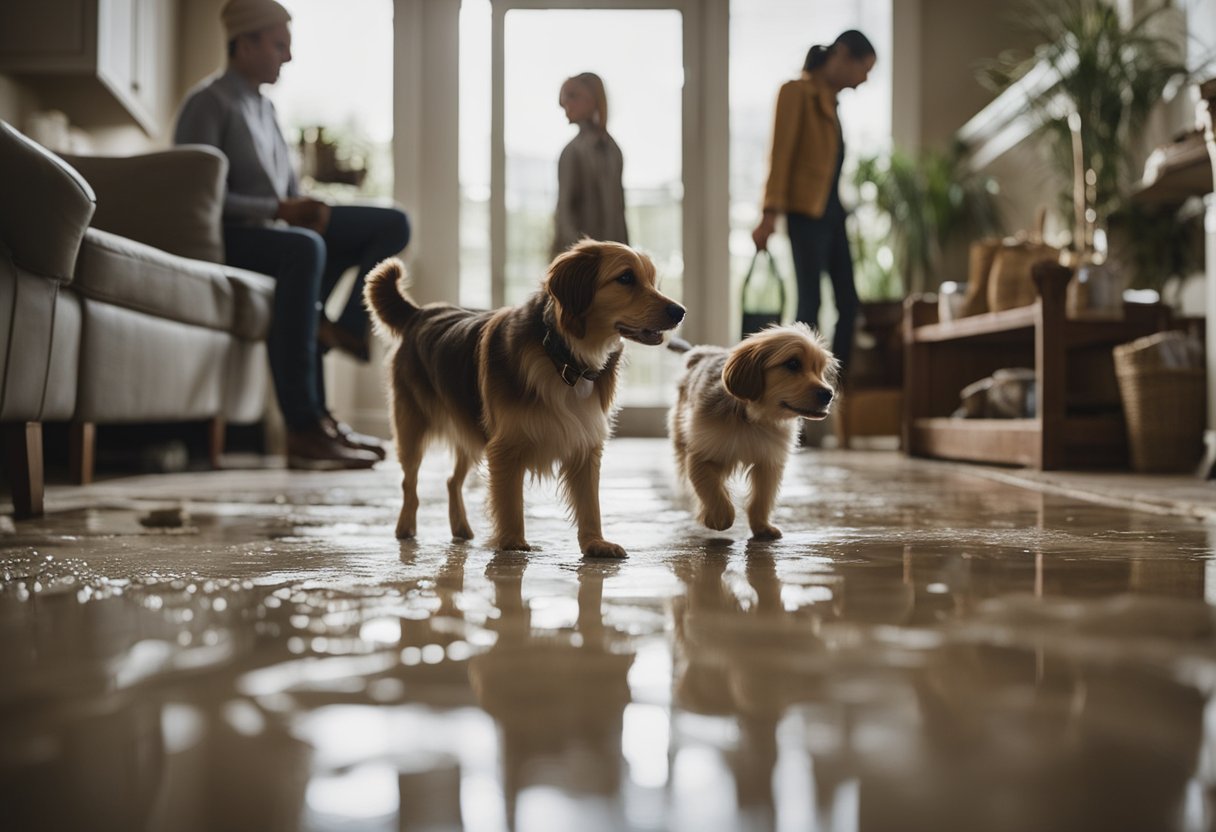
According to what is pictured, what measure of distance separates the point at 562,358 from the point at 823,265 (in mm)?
2722

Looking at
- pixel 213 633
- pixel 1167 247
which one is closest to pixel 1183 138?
pixel 1167 247

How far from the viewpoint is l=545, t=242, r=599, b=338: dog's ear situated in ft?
5.08

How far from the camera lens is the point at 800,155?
3986 mm

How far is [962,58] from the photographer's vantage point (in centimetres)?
655

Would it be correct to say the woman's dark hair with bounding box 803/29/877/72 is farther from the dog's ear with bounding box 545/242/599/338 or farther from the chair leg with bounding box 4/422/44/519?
the chair leg with bounding box 4/422/44/519

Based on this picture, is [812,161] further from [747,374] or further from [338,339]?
[747,374]

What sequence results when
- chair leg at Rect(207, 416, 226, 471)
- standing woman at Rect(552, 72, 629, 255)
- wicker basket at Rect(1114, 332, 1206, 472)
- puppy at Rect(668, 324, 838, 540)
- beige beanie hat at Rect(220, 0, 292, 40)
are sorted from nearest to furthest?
puppy at Rect(668, 324, 838, 540) → wicker basket at Rect(1114, 332, 1206, 472) → beige beanie hat at Rect(220, 0, 292, 40) → chair leg at Rect(207, 416, 226, 471) → standing woman at Rect(552, 72, 629, 255)

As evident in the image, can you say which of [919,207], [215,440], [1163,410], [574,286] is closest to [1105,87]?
[1163,410]

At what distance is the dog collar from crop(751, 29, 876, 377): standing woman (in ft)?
7.98

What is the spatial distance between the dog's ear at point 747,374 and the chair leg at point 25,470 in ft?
4.49

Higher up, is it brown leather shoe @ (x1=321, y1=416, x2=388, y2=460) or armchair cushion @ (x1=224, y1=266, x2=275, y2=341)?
armchair cushion @ (x1=224, y1=266, x2=275, y2=341)

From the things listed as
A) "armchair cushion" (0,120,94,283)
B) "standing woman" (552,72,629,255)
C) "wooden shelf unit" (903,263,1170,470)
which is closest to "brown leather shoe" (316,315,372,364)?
"standing woman" (552,72,629,255)

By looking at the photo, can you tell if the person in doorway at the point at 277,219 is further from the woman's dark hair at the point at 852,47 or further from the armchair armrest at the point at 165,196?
the woman's dark hair at the point at 852,47

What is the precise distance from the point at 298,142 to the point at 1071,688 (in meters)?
5.92
